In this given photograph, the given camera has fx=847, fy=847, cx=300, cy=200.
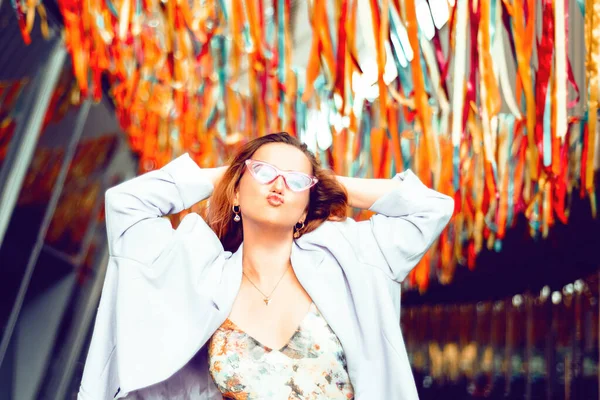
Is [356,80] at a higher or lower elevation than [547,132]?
higher

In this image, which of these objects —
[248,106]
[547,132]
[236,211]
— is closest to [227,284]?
[236,211]

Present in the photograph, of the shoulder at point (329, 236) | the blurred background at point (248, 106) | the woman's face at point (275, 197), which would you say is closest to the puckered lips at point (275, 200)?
the woman's face at point (275, 197)

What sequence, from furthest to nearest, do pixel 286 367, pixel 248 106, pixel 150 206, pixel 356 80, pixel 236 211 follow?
pixel 248 106 < pixel 356 80 < pixel 236 211 < pixel 150 206 < pixel 286 367

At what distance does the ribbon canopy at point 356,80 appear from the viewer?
2379mm

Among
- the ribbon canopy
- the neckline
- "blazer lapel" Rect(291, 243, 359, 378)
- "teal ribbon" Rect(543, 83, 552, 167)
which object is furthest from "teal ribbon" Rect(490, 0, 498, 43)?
the neckline

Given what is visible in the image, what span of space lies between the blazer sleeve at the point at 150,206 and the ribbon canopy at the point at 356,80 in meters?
0.63

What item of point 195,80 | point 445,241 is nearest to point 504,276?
point 445,241

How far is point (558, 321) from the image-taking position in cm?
1359

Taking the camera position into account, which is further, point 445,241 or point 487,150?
point 445,241

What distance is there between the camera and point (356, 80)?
3.64 metres

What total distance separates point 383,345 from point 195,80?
3124 millimetres

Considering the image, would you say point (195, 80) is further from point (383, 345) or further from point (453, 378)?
point (453, 378)

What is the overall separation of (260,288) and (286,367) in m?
0.21

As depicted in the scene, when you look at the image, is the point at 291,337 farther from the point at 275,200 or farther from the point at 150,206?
the point at 150,206
